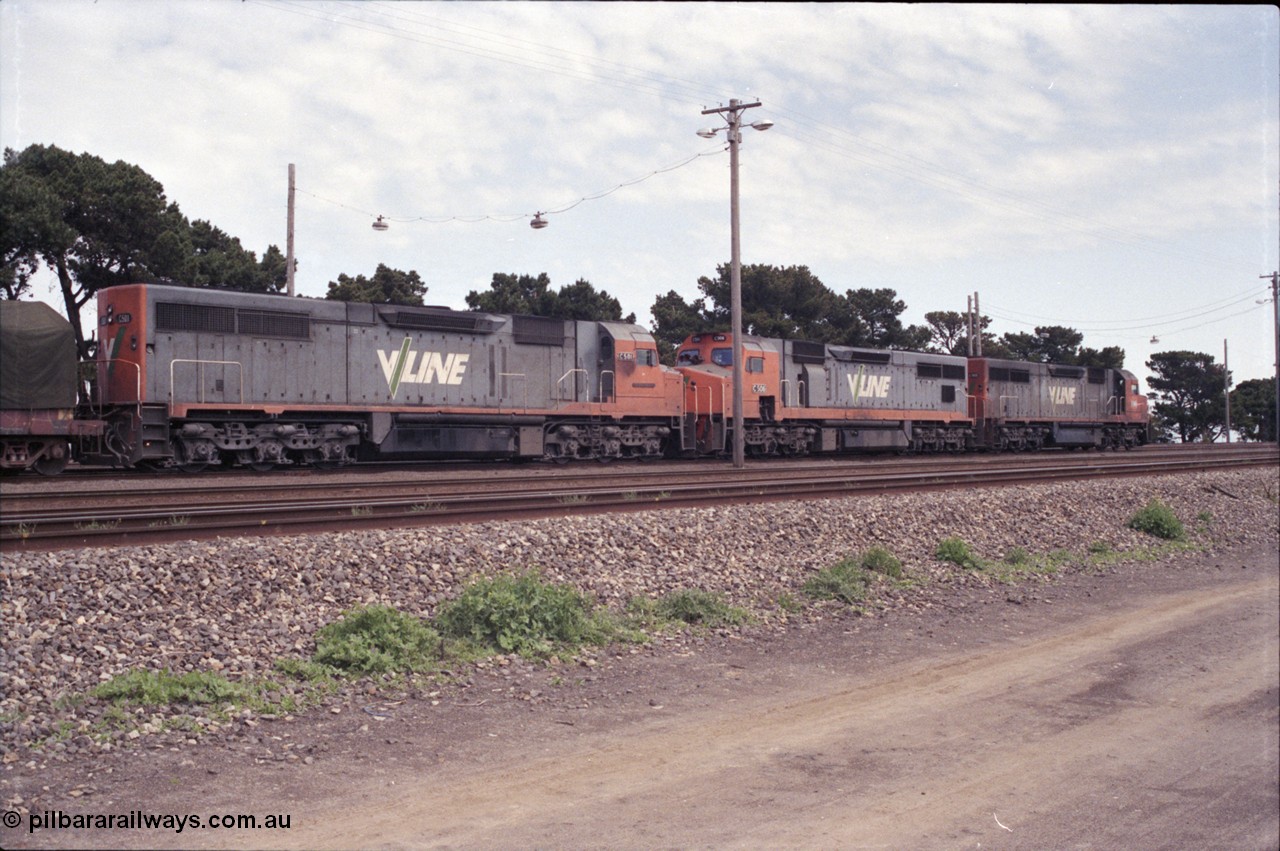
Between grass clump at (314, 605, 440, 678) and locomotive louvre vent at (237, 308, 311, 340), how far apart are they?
12.2 m

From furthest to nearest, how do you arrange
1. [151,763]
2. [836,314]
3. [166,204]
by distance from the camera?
1. [836,314]
2. [166,204]
3. [151,763]

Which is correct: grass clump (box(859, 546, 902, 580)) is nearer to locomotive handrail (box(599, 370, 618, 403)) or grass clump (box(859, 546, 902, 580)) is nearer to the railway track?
the railway track

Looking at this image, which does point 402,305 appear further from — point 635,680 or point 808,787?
point 808,787

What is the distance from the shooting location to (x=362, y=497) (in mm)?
13859

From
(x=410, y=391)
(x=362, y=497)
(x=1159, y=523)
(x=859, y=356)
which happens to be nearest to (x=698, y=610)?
(x=362, y=497)

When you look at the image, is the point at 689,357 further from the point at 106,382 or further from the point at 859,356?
the point at 106,382

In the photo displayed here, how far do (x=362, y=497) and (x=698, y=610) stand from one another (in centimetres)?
637

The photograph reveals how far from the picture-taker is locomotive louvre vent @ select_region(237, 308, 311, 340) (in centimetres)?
1855

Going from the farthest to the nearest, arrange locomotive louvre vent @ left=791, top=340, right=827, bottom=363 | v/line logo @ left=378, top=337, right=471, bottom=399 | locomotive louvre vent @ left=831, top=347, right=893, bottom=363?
locomotive louvre vent @ left=831, top=347, right=893, bottom=363 < locomotive louvre vent @ left=791, top=340, right=827, bottom=363 < v/line logo @ left=378, top=337, right=471, bottom=399

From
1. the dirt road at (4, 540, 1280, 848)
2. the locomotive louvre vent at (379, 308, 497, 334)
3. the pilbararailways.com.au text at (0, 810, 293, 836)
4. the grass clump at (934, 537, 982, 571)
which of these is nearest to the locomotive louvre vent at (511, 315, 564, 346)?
the locomotive louvre vent at (379, 308, 497, 334)

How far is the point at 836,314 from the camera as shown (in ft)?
171

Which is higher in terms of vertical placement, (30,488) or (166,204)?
(166,204)

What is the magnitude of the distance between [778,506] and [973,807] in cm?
899

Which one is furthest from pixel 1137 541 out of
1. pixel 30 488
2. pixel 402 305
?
pixel 30 488
